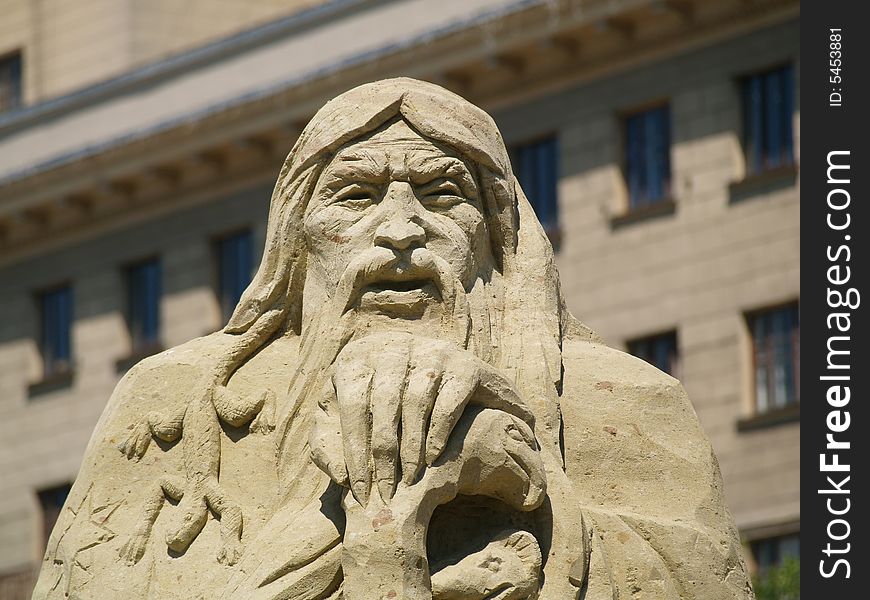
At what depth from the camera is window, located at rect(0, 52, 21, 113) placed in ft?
225

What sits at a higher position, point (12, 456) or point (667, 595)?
point (12, 456)

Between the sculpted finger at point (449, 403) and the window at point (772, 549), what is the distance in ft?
128

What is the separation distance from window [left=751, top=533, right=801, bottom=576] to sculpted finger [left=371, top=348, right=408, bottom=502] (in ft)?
128

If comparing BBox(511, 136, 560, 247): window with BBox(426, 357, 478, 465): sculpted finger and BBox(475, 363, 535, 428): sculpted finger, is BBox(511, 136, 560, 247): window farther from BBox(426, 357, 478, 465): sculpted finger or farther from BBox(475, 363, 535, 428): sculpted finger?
BBox(426, 357, 478, 465): sculpted finger

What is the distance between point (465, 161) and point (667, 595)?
182cm

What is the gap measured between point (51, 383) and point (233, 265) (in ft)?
16.8

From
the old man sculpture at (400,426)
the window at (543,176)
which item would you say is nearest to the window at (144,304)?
the window at (543,176)

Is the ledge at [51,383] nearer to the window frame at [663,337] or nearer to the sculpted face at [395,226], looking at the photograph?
the window frame at [663,337]

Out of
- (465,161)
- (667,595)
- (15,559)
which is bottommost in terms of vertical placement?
(667,595)

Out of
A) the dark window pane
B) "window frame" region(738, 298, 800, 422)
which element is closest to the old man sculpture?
"window frame" region(738, 298, 800, 422)

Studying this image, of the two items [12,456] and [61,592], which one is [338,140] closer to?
[61,592]

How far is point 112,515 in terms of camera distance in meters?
13.0
